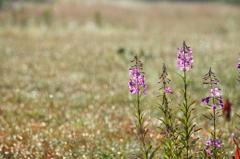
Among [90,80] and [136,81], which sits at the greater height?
[136,81]

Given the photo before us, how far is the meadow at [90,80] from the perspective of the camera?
762 cm

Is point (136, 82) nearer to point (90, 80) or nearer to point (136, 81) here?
point (136, 81)

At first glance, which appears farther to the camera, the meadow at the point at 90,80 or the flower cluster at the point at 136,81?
the meadow at the point at 90,80

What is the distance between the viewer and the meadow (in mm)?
7617

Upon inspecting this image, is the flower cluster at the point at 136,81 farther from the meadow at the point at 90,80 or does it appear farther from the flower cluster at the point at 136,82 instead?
the meadow at the point at 90,80

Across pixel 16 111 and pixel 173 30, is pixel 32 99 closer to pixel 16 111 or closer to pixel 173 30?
pixel 16 111

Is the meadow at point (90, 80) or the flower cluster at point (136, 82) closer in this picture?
the flower cluster at point (136, 82)

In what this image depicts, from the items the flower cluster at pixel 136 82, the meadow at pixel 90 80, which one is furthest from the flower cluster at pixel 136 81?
the meadow at pixel 90 80

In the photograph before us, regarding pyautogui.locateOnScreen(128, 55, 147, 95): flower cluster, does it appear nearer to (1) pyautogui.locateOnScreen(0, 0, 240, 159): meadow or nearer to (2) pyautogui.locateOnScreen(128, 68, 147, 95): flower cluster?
(2) pyautogui.locateOnScreen(128, 68, 147, 95): flower cluster

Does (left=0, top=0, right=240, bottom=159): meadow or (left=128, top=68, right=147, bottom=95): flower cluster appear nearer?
(left=128, top=68, right=147, bottom=95): flower cluster

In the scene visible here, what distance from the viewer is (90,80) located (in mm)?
14648

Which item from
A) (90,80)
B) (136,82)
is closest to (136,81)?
(136,82)

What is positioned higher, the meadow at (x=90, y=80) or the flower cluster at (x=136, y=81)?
the flower cluster at (x=136, y=81)

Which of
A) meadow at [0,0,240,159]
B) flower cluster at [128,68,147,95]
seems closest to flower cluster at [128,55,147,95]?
flower cluster at [128,68,147,95]
